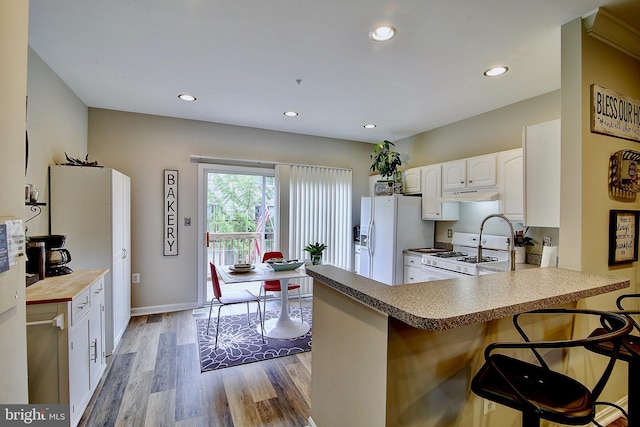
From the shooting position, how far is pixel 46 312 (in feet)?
5.54

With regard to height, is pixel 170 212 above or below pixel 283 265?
above

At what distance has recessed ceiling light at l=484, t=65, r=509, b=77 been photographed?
2.44 metres

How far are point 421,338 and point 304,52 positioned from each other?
81.9 inches

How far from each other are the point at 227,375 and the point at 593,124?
10.5 ft

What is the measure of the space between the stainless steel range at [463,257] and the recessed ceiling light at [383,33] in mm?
2269

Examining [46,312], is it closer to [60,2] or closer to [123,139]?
[60,2]

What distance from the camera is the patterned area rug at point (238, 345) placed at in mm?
2719

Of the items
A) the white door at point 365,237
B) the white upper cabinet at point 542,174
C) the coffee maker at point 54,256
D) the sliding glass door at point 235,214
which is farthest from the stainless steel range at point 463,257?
the coffee maker at point 54,256

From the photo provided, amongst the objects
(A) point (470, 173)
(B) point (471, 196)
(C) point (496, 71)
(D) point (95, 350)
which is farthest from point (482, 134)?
(D) point (95, 350)

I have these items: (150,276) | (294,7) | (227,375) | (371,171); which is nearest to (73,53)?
(294,7)

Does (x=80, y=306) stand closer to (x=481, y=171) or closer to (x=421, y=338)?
(x=421, y=338)

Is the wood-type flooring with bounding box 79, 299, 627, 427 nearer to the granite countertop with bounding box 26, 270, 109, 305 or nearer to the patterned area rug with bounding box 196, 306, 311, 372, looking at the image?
the patterned area rug with bounding box 196, 306, 311, 372

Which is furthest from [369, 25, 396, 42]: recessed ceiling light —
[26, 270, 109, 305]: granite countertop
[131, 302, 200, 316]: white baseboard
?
[131, 302, 200, 316]: white baseboard

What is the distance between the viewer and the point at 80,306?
1908 millimetres
